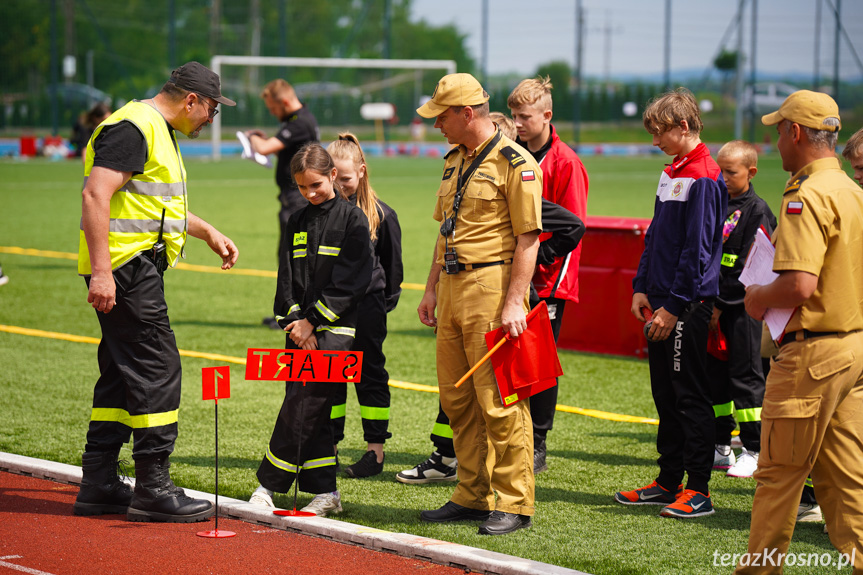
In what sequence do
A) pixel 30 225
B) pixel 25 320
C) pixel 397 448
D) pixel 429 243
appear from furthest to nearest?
1. pixel 30 225
2. pixel 429 243
3. pixel 25 320
4. pixel 397 448

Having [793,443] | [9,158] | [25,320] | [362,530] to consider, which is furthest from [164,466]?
[9,158]

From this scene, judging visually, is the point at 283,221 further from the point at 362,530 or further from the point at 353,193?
the point at 362,530

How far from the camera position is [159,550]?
14.6ft

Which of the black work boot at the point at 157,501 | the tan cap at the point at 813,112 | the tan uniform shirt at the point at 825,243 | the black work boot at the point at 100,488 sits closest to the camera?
the tan uniform shirt at the point at 825,243

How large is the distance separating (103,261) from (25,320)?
626 centimetres

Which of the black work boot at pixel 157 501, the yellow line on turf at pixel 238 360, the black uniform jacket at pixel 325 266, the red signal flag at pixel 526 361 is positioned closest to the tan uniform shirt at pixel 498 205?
the red signal flag at pixel 526 361

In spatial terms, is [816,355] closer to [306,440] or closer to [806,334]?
[806,334]

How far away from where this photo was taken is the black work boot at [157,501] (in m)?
4.88

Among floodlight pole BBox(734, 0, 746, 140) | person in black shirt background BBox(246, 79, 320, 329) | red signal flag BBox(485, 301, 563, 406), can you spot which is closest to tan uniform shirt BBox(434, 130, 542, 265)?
red signal flag BBox(485, 301, 563, 406)

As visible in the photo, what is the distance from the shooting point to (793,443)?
144 inches

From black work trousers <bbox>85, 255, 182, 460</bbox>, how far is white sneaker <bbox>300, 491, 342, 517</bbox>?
2.50 feet

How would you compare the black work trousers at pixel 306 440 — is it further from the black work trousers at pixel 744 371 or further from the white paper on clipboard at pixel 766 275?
the black work trousers at pixel 744 371

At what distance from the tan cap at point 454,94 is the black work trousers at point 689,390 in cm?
153

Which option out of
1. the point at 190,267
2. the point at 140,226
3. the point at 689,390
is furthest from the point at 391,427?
the point at 190,267
